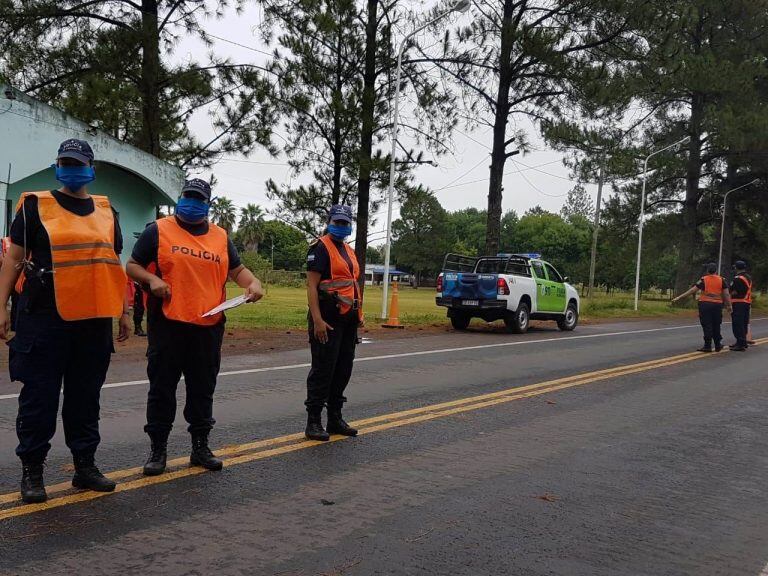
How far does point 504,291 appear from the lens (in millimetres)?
17016

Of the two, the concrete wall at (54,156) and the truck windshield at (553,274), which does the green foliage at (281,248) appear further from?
the truck windshield at (553,274)

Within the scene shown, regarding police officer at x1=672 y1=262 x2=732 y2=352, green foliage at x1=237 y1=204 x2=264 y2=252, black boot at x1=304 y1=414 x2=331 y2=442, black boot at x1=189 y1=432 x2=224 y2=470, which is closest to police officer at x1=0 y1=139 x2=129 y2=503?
black boot at x1=189 y1=432 x2=224 y2=470

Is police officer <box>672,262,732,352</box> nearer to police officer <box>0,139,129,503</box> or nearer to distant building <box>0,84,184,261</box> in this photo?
police officer <box>0,139,129,503</box>

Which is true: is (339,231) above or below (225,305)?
above

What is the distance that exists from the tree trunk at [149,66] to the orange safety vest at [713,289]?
13139 mm

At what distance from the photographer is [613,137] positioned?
27.7m

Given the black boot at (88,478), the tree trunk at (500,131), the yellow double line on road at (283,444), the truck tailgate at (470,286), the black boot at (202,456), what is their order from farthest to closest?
the tree trunk at (500,131), the truck tailgate at (470,286), the black boot at (202,456), the black boot at (88,478), the yellow double line on road at (283,444)

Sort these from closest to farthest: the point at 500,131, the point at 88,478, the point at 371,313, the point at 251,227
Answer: the point at 88,478 → the point at 500,131 → the point at 371,313 → the point at 251,227


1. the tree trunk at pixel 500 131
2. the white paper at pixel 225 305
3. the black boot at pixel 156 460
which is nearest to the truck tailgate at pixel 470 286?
the tree trunk at pixel 500 131

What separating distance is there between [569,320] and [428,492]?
15763 millimetres

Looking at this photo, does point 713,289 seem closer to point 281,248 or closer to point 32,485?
point 32,485

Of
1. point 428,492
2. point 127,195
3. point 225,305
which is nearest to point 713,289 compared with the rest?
point 428,492

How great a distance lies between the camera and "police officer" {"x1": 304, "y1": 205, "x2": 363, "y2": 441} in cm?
586

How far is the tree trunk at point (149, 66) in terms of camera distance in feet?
55.5
